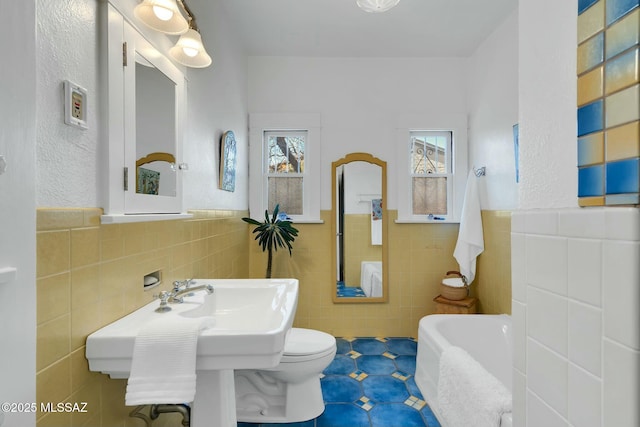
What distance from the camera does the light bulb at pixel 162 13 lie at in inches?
49.2

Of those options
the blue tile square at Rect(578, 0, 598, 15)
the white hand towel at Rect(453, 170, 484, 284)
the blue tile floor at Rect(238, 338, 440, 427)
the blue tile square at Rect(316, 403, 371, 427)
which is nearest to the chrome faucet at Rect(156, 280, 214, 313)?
the blue tile floor at Rect(238, 338, 440, 427)

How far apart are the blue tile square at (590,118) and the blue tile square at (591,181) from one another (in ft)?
0.20

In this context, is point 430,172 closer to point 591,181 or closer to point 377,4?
point 377,4

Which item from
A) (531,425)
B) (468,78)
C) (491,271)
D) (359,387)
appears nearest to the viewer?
(531,425)

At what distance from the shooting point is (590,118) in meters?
0.54

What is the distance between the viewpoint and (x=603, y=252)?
490 millimetres

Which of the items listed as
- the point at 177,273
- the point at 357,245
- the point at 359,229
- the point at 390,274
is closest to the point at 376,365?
the point at 390,274

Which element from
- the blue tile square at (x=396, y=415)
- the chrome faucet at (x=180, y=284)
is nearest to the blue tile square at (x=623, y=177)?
the chrome faucet at (x=180, y=284)

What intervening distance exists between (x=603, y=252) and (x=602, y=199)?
82 millimetres

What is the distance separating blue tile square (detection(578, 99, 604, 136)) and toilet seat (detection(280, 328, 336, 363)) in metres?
1.61

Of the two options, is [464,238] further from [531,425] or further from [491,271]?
[531,425]

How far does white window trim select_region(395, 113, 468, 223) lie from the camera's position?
125 inches

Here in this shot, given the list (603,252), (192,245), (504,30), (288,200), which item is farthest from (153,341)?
(504,30)

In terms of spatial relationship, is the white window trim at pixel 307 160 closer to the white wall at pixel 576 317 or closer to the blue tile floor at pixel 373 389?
the blue tile floor at pixel 373 389
